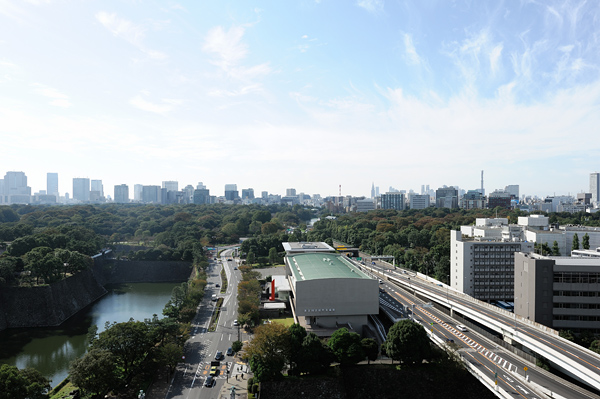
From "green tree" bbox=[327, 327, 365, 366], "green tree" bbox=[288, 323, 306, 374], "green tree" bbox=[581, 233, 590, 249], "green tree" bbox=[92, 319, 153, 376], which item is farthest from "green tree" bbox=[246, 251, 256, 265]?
"green tree" bbox=[581, 233, 590, 249]

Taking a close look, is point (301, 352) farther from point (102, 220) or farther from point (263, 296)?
point (102, 220)

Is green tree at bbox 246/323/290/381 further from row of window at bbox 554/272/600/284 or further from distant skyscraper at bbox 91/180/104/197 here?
distant skyscraper at bbox 91/180/104/197

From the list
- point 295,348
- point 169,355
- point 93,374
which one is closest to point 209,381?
point 169,355

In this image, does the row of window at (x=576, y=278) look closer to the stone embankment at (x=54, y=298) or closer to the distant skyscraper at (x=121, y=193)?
the stone embankment at (x=54, y=298)

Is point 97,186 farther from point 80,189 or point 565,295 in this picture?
point 565,295

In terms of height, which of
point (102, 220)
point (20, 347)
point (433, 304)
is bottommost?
point (20, 347)

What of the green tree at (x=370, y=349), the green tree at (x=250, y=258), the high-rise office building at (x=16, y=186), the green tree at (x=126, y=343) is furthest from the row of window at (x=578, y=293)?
the high-rise office building at (x=16, y=186)

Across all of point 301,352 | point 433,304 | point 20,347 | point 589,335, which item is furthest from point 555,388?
point 20,347
